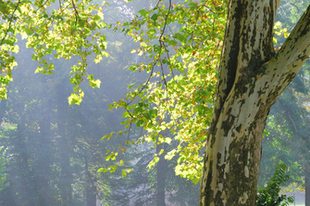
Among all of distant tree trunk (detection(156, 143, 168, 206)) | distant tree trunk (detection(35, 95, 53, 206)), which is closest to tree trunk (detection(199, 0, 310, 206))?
distant tree trunk (detection(156, 143, 168, 206))

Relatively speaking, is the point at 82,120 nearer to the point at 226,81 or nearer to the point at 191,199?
the point at 191,199

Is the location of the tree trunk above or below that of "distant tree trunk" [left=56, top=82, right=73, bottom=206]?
below

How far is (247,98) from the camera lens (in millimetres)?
2520

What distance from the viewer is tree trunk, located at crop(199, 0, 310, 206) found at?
2430mm

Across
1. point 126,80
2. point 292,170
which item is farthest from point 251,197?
point 126,80

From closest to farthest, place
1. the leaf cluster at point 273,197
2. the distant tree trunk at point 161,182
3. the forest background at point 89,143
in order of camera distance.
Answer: the leaf cluster at point 273,197 → the forest background at point 89,143 → the distant tree trunk at point 161,182

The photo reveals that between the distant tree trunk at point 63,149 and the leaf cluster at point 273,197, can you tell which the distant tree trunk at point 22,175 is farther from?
the leaf cluster at point 273,197

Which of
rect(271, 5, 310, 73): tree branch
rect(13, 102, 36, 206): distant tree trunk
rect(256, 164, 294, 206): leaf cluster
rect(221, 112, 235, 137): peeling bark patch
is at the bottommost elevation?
rect(256, 164, 294, 206): leaf cluster

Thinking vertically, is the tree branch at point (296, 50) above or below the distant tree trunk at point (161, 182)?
below

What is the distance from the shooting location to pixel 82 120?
21.7m

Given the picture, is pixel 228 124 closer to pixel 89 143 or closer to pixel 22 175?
pixel 22 175

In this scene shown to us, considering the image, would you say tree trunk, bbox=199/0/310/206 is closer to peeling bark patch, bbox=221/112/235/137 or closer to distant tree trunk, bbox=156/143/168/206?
peeling bark patch, bbox=221/112/235/137

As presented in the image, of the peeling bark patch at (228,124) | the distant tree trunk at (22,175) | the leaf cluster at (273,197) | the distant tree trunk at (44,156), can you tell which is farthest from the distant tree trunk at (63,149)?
the peeling bark patch at (228,124)

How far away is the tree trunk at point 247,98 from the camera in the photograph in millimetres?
2430
